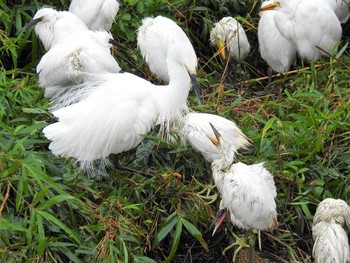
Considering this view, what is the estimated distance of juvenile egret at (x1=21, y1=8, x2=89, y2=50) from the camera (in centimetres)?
654

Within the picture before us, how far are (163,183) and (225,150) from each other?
45 cm

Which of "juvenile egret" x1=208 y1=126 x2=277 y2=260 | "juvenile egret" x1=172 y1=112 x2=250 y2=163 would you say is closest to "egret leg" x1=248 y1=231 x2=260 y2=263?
"juvenile egret" x1=208 y1=126 x2=277 y2=260

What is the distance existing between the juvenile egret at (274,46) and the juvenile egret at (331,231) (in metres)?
2.24

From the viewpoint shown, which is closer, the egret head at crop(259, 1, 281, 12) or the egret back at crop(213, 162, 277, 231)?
the egret back at crop(213, 162, 277, 231)

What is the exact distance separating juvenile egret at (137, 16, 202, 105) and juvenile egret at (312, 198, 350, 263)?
1.78m

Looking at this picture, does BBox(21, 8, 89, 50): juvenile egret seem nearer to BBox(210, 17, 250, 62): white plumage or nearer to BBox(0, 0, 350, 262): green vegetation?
BBox(0, 0, 350, 262): green vegetation

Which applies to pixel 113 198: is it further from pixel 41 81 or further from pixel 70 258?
pixel 41 81

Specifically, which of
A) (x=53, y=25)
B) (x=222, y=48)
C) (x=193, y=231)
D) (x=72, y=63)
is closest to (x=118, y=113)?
(x=193, y=231)

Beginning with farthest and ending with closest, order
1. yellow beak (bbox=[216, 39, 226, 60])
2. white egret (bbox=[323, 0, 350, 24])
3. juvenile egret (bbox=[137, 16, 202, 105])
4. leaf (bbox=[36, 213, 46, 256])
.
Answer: white egret (bbox=[323, 0, 350, 24]) → yellow beak (bbox=[216, 39, 226, 60]) → juvenile egret (bbox=[137, 16, 202, 105]) → leaf (bbox=[36, 213, 46, 256])

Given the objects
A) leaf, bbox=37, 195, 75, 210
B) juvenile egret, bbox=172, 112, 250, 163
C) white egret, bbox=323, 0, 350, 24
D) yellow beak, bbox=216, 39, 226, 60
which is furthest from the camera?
white egret, bbox=323, 0, 350, 24

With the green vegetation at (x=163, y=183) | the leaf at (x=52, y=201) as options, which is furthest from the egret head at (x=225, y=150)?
the leaf at (x=52, y=201)

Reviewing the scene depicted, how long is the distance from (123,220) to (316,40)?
2614 mm

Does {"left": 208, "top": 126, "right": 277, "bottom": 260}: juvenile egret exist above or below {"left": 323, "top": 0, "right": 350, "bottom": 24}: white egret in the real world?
above

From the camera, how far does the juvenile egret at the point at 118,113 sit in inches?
205
